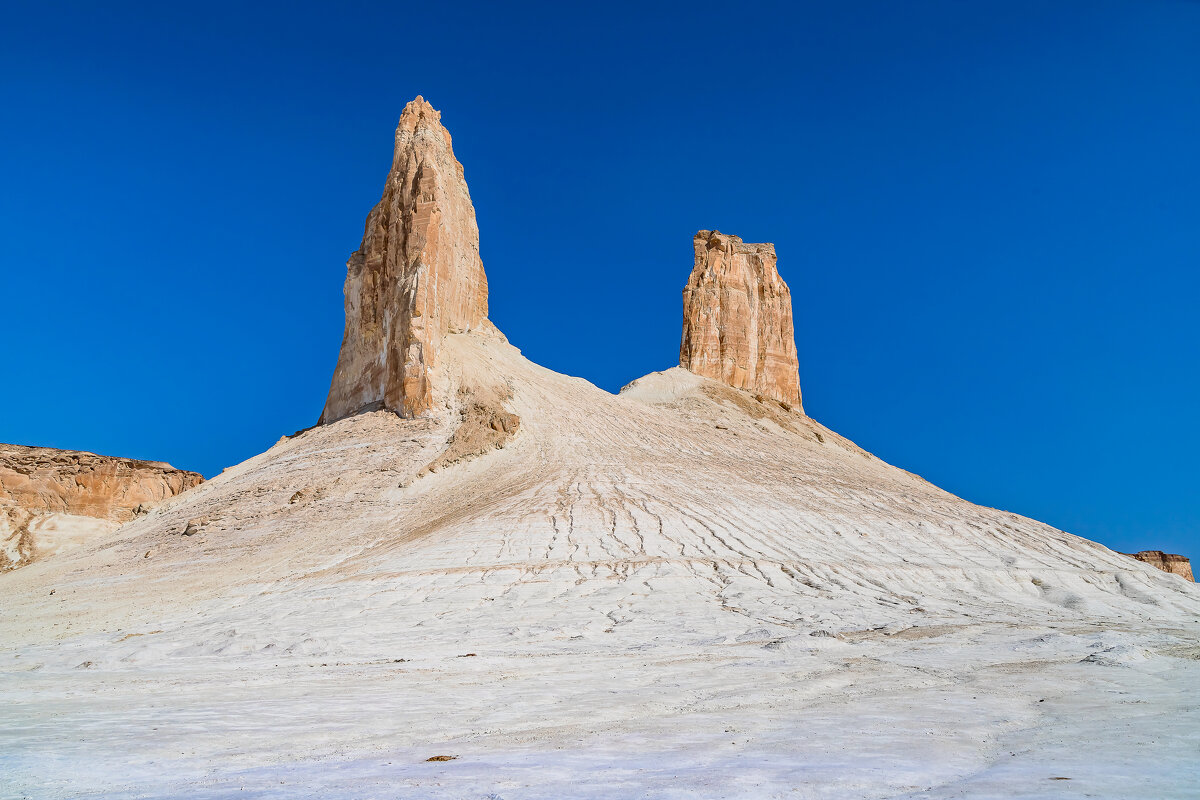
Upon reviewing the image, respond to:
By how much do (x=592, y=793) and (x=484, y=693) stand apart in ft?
12.3

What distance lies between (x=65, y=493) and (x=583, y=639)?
31.7 m

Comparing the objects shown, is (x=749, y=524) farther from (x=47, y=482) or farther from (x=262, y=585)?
(x=47, y=482)

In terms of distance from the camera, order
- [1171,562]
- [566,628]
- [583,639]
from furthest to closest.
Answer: [1171,562] → [566,628] → [583,639]

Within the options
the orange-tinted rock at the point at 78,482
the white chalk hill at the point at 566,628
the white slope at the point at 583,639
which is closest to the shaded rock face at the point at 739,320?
the white chalk hill at the point at 566,628

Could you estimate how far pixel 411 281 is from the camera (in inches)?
1384

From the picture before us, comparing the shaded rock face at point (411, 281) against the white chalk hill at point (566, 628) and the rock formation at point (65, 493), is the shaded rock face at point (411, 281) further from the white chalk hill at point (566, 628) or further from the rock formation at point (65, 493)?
the rock formation at point (65, 493)

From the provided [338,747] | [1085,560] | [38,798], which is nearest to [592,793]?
[338,747]

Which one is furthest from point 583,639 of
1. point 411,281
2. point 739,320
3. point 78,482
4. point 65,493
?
point 739,320

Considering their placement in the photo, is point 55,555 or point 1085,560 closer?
point 1085,560

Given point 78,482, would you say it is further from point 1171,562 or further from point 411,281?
point 1171,562

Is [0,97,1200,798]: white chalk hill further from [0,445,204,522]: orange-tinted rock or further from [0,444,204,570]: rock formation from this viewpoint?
[0,445,204,522]: orange-tinted rock

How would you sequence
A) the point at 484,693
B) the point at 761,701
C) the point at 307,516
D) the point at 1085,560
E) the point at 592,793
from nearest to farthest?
the point at 592,793 < the point at 761,701 < the point at 484,693 < the point at 1085,560 < the point at 307,516

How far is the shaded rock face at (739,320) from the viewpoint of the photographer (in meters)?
51.5

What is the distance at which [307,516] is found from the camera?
25.5m
